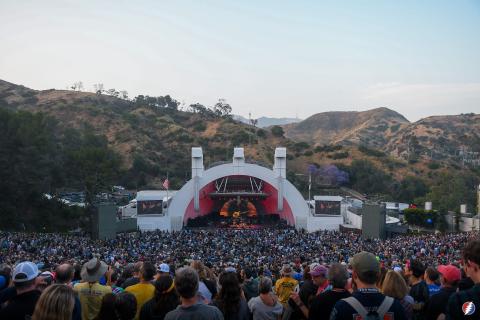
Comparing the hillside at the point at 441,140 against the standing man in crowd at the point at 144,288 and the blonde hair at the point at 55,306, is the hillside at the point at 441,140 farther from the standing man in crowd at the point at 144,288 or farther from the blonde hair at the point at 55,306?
the blonde hair at the point at 55,306

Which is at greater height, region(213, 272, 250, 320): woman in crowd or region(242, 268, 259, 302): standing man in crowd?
region(213, 272, 250, 320): woman in crowd

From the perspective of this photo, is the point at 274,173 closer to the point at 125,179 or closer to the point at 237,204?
the point at 237,204

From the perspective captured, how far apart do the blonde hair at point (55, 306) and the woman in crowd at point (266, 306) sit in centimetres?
203

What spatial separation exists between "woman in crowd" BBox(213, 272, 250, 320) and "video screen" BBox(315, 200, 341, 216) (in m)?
30.9

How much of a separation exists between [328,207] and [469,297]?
32.3m

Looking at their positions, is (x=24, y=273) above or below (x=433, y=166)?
above

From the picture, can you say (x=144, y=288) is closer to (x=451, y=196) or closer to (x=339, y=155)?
(x=451, y=196)

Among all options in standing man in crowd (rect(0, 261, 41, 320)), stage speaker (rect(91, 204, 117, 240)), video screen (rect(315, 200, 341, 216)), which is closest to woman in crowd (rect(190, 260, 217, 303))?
standing man in crowd (rect(0, 261, 41, 320))

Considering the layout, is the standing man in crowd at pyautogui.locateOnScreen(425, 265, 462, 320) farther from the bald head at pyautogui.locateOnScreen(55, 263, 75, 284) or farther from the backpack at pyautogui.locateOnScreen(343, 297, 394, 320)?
the bald head at pyautogui.locateOnScreen(55, 263, 75, 284)

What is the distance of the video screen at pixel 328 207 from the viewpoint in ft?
115

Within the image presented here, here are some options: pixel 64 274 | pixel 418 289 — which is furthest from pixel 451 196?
pixel 64 274

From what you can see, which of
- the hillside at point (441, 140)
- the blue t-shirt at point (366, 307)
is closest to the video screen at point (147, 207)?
the blue t-shirt at point (366, 307)

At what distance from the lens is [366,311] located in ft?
11.2

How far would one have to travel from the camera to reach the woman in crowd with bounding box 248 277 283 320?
4.91m
